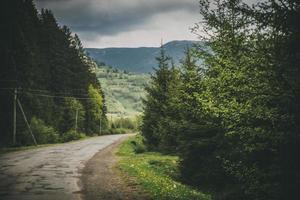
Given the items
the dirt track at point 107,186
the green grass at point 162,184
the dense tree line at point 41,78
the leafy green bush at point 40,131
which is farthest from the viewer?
the leafy green bush at point 40,131

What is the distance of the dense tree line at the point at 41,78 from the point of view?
4366cm

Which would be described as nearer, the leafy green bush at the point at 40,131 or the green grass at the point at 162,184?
the green grass at the point at 162,184

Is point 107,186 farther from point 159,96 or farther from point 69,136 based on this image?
point 69,136

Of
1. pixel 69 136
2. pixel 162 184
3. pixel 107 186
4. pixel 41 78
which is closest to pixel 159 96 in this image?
pixel 162 184

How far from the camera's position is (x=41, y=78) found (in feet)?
184

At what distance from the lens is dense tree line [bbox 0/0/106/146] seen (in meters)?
43.7

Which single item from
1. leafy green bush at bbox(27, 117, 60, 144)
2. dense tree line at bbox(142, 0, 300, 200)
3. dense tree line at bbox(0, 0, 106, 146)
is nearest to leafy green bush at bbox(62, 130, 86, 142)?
dense tree line at bbox(0, 0, 106, 146)

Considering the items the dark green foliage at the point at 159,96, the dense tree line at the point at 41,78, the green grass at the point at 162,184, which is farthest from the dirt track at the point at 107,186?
the dense tree line at the point at 41,78

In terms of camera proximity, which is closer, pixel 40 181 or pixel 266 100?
pixel 266 100

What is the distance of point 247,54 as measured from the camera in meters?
11.1

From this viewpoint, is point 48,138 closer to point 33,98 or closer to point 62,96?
point 33,98

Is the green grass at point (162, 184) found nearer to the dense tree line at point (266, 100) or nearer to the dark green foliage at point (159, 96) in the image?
the dense tree line at point (266, 100)

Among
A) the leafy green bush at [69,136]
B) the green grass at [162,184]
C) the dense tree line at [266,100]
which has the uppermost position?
the dense tree line at [266,100]

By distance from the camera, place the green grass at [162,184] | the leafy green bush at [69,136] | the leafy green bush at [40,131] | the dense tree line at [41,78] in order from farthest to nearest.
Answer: the leafy green bush at [69,136] → the leafy green bush at [40,131] → the dense tree line at [41,78] → the green grass at [162,184]
